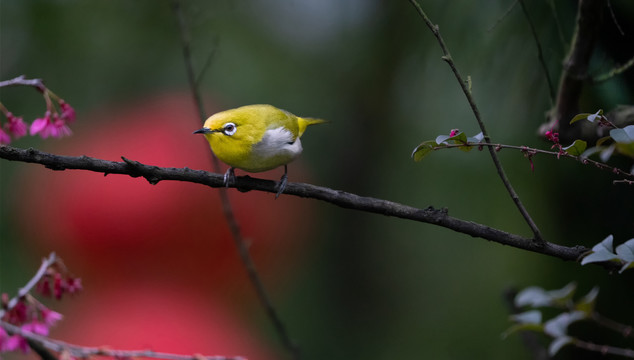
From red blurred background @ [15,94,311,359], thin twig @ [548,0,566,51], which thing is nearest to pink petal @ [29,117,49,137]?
thin twig @ [548,0,566,51]

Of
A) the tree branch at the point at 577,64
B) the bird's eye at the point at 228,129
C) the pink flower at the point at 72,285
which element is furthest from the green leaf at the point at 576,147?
the pink flower at the point at 72,285

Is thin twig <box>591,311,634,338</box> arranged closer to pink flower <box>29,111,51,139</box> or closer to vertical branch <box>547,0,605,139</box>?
vertical branch <box>547,0,605,139</box>

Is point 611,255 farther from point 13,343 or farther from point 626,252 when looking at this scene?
point 13,343

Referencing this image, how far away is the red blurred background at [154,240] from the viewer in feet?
6.90

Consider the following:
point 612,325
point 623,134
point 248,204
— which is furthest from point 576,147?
point 248,204

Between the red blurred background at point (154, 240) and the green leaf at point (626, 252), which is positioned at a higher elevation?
the red blurred background at point (154, 240)

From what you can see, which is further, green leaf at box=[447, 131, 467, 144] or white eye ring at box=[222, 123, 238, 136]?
white eye ring at box=[222, 123, 238, 136]

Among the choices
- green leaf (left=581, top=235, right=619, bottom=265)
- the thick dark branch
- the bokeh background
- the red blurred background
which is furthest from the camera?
the red blurred background

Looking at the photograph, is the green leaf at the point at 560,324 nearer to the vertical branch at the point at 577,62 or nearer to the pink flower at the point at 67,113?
the vertical branch at the point at 577,62

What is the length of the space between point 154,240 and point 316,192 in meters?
1.54

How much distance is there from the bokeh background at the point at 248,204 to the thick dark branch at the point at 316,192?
117 cm

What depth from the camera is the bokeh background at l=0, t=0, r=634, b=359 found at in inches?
78.5

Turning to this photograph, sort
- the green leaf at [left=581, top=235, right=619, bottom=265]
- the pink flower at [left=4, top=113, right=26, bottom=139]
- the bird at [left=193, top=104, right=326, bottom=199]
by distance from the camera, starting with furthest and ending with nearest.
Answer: the bird at [left=193, top=104, right=326, bottom=199] < the pink flower at [left=4, top=113, right=26, bottom=139] < the green leaf at [left=581, top=235, right=619, bottom=265]

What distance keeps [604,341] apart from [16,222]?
6.33 ft
